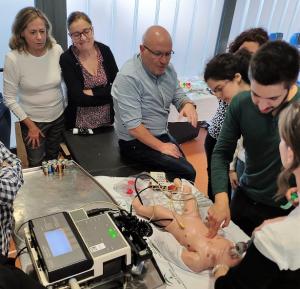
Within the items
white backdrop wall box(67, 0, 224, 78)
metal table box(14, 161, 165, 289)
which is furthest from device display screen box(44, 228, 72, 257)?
white backdrop wall box(67, 0, 224, 78)

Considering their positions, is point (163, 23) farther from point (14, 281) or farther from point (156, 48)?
point (14, 281)

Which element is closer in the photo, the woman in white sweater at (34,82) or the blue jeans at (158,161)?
the blue jeans at (158,161)

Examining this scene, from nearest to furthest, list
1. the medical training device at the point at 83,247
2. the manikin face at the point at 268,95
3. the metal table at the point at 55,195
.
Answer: the medical training device at the point at 83,247 < the manikin face at the point at 268,95 < the metal table at the point at 55,195

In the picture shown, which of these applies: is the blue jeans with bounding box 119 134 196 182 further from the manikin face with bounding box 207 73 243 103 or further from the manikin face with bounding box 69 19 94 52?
the manikin face with bounding box 69 19 94 52

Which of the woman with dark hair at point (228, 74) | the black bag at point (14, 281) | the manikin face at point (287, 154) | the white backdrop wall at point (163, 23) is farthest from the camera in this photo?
the white backdrop wall at point (163, 23)

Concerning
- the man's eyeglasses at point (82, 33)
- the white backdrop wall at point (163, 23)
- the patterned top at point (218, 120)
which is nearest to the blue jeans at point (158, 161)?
the patterned top at point (218, 120)

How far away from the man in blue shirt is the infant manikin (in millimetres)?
468

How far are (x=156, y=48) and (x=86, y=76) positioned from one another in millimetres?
742

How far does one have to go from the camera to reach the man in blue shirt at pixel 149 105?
184 cm

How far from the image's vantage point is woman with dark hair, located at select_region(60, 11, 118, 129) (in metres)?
2.25

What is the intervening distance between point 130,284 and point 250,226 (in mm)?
785

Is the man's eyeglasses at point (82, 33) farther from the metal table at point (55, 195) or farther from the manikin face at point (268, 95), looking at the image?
the manikin face at point (268, 95)

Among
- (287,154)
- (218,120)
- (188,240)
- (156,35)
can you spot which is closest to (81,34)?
(156,35)

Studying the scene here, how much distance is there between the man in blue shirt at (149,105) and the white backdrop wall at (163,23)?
0.99 m
